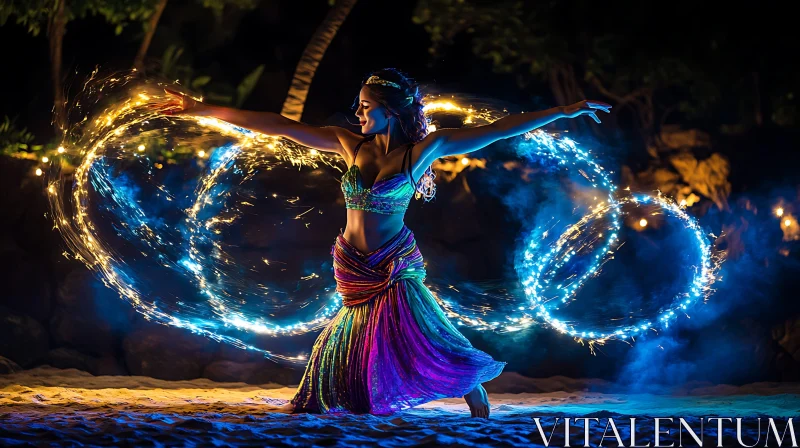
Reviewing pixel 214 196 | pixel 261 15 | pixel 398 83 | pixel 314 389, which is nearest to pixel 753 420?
pixel 314 389

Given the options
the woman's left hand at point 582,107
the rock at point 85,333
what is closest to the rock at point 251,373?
the rock at point 85,333

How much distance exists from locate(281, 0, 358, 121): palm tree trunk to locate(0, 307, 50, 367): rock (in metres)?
3.13

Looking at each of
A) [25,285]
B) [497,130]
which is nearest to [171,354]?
[25,285]

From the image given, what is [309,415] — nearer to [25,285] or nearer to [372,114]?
[372,114]

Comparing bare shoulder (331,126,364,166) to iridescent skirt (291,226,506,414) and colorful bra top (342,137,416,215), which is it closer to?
colorful bra top (342,137,416,215)

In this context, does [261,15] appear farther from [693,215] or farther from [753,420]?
[753,420]

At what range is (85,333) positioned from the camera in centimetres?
808

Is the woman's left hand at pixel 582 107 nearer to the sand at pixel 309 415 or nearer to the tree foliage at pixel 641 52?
the sand at pixel 309 415

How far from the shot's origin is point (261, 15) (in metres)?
10.6

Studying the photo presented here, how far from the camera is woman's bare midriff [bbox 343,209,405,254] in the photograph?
5.38 metres

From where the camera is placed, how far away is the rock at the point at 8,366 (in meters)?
7.72

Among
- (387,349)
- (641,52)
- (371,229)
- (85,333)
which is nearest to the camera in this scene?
(387,349)

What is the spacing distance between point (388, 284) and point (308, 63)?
395 cm

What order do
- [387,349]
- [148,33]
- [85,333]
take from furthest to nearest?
[148,33]
[85,333]
[387,349]
